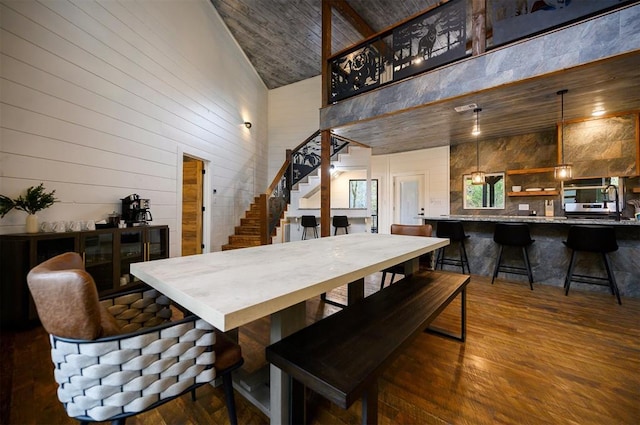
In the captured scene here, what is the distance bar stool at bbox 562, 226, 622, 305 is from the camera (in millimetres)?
2939

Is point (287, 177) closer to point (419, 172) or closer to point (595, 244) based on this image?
point (419, 172)

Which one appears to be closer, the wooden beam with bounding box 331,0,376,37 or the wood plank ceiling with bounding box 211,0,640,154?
the wood plank ceiling with bounding box 211,0,640,154

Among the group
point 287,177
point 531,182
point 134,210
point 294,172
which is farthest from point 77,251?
point 531,182

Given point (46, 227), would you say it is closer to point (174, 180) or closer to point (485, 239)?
point (174, 180)

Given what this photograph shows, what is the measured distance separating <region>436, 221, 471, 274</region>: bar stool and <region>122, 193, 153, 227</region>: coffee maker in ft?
14.5

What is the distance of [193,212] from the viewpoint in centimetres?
520

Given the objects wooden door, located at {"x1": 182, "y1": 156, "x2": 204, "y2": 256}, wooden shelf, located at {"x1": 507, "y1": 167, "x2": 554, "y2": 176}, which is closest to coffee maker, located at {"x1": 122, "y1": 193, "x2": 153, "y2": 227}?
wooden door, located at {"x1": 182, "y1": 156, "x2": 204, "y2": 256}

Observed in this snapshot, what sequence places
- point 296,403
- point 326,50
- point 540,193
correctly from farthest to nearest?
1. point 540,193
2. point 326,50
3. point 296,403

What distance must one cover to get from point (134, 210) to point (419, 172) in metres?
6.01

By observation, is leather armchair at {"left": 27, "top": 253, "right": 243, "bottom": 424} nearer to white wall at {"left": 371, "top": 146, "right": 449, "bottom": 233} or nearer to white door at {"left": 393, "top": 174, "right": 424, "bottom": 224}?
white wall at {"left": 371, "top": 146, "right": 449, "bottom": 233}

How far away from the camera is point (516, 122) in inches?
173

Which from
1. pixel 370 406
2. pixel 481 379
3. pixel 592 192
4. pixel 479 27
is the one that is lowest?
pixel 481 379

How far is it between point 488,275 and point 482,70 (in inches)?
118

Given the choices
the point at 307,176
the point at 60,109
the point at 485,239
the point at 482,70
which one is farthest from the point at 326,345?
the point at 307,176
